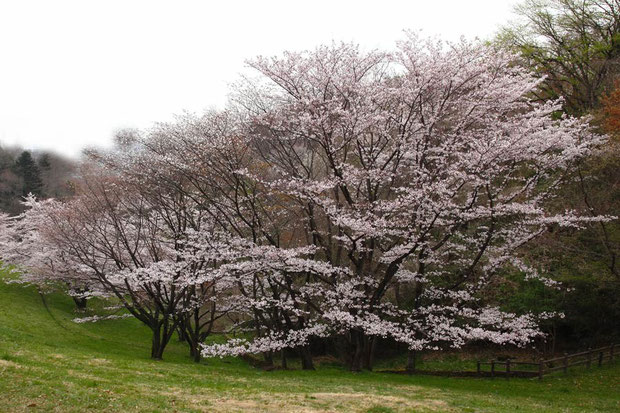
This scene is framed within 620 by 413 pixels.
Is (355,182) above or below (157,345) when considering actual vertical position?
above

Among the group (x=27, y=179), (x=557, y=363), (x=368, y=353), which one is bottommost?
(x=368, y=353)

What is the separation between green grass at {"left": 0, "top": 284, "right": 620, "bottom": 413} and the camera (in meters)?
8.13

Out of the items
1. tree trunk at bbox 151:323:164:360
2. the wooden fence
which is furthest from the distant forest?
the wooden fence

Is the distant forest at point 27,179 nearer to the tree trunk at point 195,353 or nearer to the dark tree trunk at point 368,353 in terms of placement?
the tree trunk at point 195,353

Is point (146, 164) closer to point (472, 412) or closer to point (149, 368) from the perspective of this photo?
point (149, 368)

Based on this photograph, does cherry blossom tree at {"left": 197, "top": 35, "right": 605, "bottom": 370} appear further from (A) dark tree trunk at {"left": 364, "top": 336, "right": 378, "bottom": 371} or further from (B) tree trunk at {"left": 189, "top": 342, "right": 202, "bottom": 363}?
(B) tree trunk at {"left": 189, "top": 342, "right": 202, "bottom": 363}

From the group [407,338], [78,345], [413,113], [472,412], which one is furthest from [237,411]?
[78,345]

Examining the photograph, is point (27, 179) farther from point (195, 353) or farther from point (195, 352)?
point (195, 353)

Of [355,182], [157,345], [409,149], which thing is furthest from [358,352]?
[157,345]

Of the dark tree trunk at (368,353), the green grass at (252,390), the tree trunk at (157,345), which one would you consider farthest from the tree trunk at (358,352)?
the tree trunk at (157,345)

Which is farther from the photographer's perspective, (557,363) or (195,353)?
(195,353)

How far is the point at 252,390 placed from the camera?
37.1 ft

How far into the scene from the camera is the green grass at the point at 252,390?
8133mm

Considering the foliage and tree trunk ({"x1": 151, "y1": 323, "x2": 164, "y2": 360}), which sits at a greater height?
the foliage
